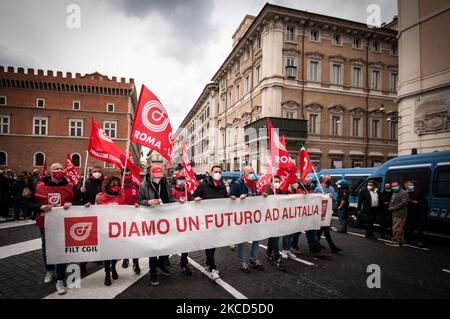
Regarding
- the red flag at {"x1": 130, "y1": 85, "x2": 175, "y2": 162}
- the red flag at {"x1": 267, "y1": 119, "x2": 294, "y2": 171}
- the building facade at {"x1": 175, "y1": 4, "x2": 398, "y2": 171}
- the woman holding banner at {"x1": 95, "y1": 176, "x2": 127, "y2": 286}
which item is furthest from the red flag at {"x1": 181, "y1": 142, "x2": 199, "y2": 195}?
the building facade at {"x1": 175, "y1": 4, "x2": 398, "y2": 171}

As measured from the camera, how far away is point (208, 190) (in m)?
5.12

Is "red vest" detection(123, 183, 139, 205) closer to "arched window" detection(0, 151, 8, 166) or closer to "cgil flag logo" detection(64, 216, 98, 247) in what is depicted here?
"cgil flag logo" detection(64, 216, 98, 247)

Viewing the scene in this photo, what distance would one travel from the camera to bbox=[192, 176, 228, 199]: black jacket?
5.10 m

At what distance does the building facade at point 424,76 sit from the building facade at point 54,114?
40175mm

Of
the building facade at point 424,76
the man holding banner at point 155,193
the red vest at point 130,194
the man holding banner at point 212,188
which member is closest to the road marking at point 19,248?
the red vest at point 130,194

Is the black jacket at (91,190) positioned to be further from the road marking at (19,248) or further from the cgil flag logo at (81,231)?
the road marking at (19,248)

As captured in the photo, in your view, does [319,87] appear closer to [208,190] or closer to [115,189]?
[208,190]

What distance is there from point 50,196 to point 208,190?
265 cm

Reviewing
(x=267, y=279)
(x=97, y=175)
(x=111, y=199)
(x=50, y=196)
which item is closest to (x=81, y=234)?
(x=111, y=199)

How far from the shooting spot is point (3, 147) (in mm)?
43219

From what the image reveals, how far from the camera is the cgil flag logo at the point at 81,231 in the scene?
4.18 metres

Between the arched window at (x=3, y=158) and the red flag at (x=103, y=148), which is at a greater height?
the arched window at (x=3, y=158)
